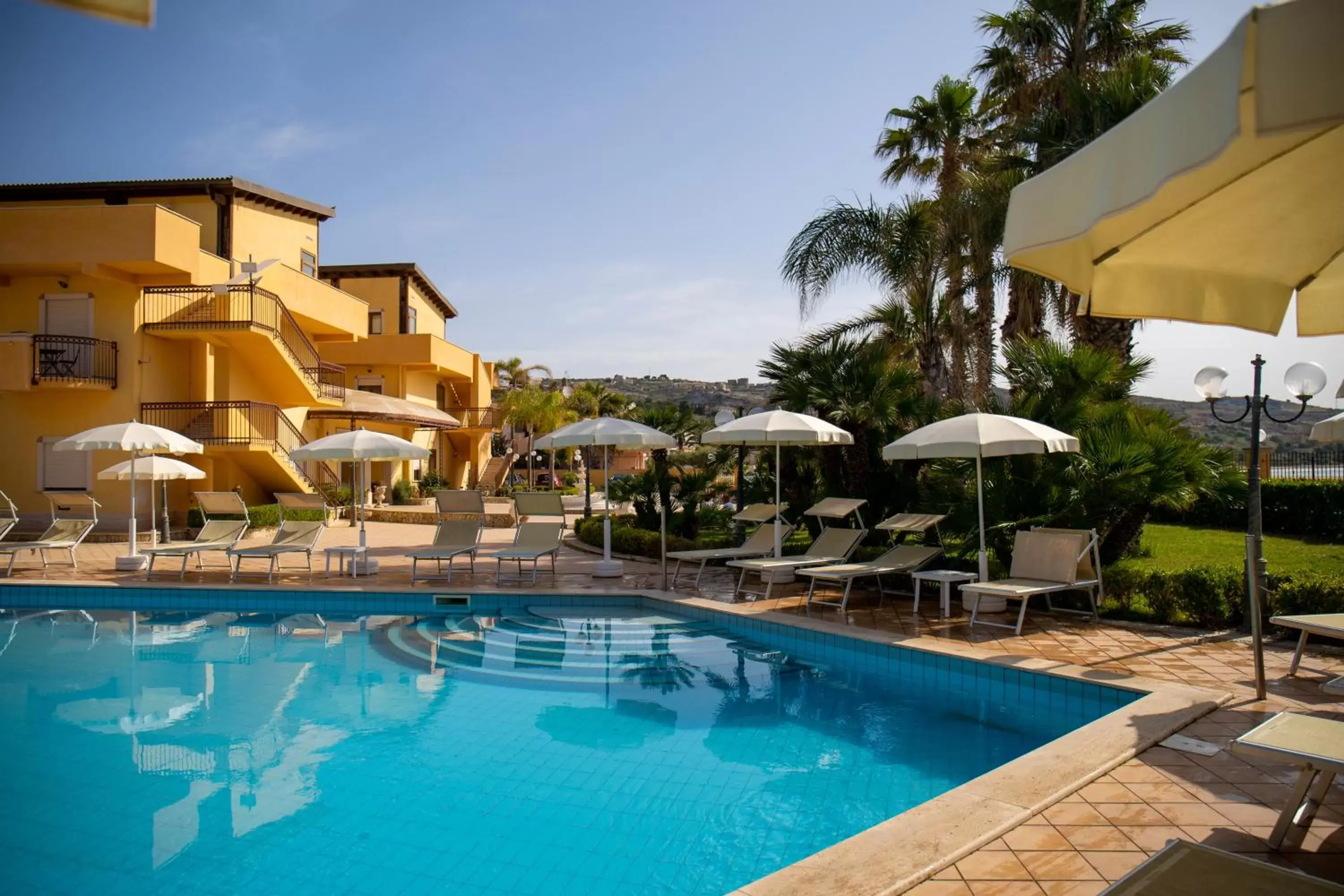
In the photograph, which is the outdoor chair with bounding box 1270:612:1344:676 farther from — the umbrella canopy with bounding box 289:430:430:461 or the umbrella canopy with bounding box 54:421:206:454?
the umbrella canopy with bounding box 54:421:206:454

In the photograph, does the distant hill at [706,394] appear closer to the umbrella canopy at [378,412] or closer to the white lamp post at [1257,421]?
the umbrella canopy at [378,412]

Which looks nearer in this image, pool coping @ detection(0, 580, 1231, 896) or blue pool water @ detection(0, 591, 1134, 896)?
pool coping @ detection(0, 580, 1231, 896)

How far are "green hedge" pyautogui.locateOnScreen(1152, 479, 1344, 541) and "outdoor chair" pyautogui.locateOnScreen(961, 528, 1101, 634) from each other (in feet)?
27.0

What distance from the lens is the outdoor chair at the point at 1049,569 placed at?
828 cm

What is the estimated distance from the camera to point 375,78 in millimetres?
12477

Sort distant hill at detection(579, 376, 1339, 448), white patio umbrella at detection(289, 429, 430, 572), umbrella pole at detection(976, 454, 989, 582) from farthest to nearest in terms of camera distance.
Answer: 1. distant hill at detection(579, 376, 1339, 448)
2. white patio umbrella at detection(289, 429, 430, 572)
3. umbrella pole at detection(976, 454, 989, 582)

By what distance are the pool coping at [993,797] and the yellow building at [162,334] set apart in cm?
1804

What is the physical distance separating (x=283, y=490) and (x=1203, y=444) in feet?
67.0

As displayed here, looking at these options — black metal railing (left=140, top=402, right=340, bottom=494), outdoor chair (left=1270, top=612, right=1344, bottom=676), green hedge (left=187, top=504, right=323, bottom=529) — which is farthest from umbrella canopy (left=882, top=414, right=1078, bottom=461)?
black metal railing (left=140, top=402, right=340, bottom=494)

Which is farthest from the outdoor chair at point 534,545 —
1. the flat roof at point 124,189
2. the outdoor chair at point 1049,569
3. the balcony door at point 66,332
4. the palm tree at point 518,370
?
the palm tree at point 518,370

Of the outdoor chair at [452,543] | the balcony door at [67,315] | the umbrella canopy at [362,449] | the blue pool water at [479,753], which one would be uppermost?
the balcony door at [67,315]

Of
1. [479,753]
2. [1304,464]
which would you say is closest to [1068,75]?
[1304,464]

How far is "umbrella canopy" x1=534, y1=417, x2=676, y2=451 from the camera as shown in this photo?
11.8m

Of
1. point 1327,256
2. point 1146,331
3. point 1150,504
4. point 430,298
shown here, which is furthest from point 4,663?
point 430,298
